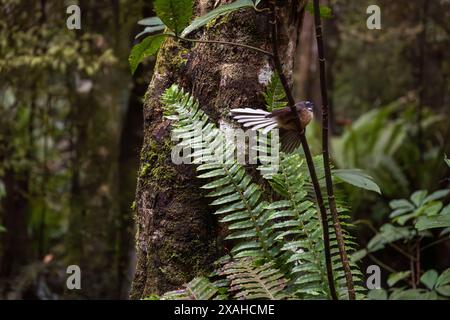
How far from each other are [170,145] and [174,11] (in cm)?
70

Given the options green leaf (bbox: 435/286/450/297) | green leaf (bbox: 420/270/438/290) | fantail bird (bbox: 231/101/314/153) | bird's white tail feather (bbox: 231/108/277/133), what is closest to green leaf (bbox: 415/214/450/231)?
green leaf (bbox: 435/286/450/297)

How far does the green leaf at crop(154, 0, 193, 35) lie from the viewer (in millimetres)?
1562

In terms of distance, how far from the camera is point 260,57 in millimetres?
2223

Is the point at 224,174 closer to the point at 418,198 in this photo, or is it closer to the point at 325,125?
the point at 325,125

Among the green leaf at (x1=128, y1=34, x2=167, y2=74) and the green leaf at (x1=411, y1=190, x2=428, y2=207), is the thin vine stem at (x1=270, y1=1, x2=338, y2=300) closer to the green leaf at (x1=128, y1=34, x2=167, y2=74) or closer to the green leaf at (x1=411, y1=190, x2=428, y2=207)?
the green leaf at (x1=128, y1=34, x2=167, y2=74)

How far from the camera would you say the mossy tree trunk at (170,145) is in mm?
2104

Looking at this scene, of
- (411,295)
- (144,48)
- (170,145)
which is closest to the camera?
(144,48)

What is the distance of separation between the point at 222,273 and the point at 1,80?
10.7 feet

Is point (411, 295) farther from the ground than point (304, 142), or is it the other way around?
point (304, 142)

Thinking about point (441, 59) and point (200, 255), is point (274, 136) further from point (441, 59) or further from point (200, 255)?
point (441, 59)

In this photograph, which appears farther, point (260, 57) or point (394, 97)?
point (394, 97)

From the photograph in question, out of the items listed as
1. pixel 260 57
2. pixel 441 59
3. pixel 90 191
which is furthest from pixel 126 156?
pixel 441 59

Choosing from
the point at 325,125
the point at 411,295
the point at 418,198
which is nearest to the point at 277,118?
the point at 325,125

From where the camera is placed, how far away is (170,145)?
217cm
